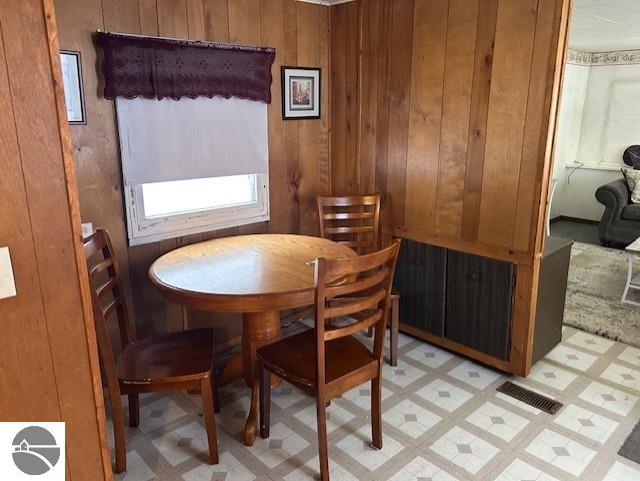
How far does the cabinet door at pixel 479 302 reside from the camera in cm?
278

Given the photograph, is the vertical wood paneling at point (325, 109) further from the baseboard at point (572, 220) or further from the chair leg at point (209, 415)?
the baseboard at point (572, 220)

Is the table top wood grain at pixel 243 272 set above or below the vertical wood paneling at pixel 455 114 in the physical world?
below

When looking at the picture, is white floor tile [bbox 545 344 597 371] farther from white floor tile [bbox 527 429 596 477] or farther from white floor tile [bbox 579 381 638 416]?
white floor tile [bbox 527 429 596 477]

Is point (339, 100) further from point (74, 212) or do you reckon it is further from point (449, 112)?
point (74, 212)

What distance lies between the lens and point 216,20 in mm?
2750

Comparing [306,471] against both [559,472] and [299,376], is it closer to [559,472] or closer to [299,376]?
[299,376]

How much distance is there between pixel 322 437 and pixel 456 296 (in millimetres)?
1399

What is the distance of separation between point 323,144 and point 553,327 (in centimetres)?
192

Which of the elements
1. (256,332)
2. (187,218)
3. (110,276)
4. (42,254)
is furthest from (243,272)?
(42,254)

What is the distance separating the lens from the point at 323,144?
3.53 meters

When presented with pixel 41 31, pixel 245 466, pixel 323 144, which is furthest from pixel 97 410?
pixel 323 144

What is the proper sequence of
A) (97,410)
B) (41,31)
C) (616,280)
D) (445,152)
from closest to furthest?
(41,31)
(97,410)
(445,152)
(616,280)

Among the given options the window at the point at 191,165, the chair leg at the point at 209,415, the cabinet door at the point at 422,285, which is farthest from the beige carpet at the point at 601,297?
the chair leg at the point at 209,415

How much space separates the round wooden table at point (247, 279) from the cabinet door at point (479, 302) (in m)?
0.76
